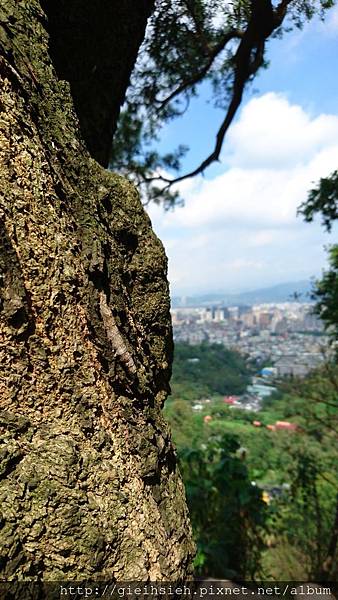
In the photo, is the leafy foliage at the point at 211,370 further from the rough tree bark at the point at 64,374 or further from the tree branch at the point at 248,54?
the rough tree bark at the point at 64,374

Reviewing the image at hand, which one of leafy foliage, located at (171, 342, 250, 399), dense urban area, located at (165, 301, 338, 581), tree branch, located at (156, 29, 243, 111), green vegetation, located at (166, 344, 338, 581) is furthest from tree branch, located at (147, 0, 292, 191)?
leafy foliage, located at (171, 342, 250, 399)

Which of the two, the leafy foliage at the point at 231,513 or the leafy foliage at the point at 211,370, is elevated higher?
the leafy foliage at the point at 231,513

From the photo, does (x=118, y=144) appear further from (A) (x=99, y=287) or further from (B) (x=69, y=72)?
(A) (x=99, y=287)

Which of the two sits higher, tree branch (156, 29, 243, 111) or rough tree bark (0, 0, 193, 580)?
tree branch (156, 29, 243, 111)

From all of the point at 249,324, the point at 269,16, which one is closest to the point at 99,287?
the point at 269,16

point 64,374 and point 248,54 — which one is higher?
point 248,54

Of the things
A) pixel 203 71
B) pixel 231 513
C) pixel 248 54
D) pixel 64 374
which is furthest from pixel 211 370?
pixel 64 374

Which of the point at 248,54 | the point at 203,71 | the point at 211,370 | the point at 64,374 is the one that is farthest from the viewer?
the point at 211,370

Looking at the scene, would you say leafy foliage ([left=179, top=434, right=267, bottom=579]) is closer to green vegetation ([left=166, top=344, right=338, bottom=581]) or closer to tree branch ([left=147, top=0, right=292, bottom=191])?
green vegetation ([left=166, top=344, right=338, bottom=581])

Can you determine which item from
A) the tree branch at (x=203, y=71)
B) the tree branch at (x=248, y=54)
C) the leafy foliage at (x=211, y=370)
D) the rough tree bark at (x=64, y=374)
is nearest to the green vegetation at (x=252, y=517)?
the rough tree bark at (x=64, y=374)

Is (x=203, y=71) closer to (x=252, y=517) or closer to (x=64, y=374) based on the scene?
(x=64, y=374)
